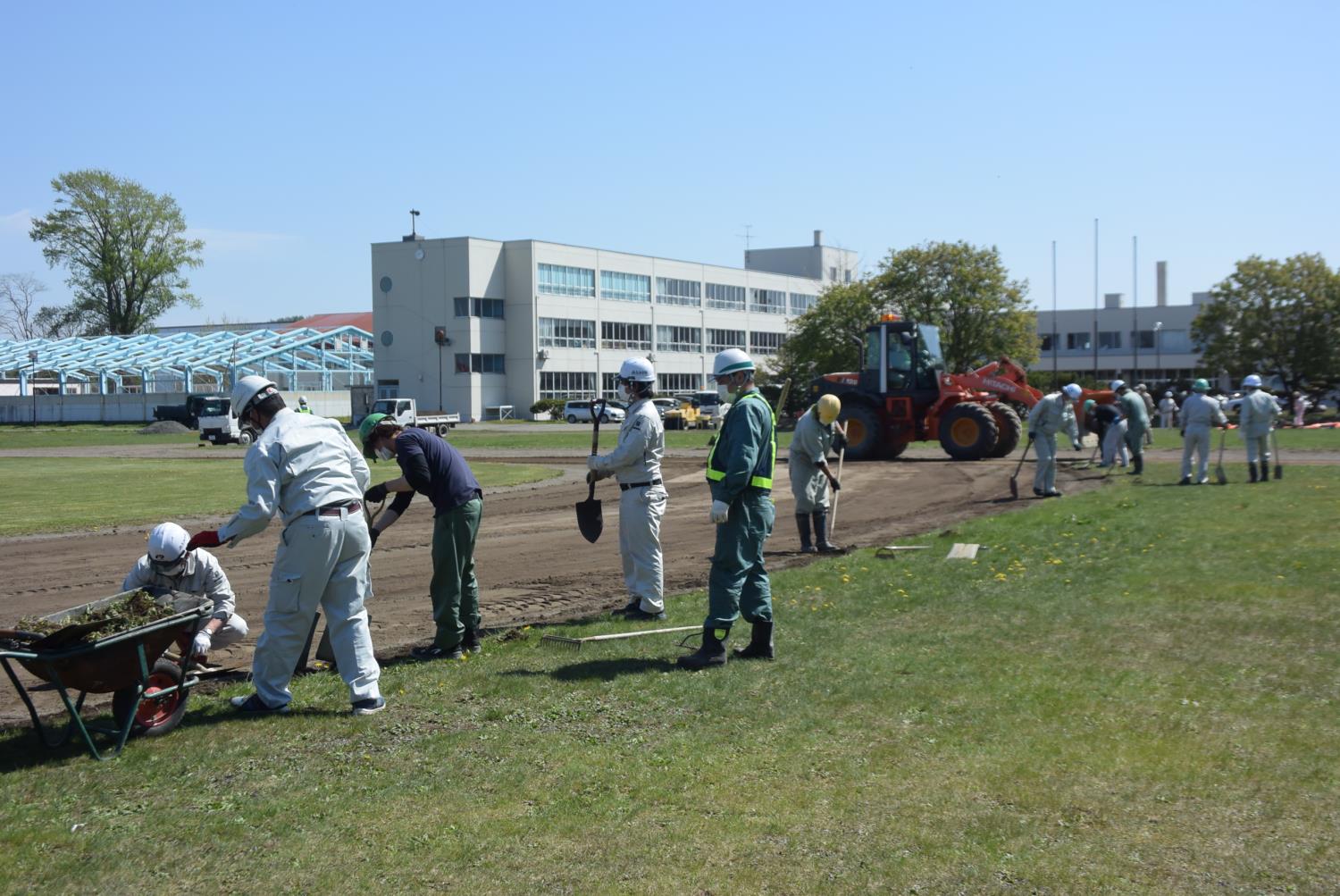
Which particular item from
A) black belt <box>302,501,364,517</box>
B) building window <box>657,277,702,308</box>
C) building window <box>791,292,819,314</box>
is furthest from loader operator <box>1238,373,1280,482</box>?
building window <box>791,292,819,314</box>

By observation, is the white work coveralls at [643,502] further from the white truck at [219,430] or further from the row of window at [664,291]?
the row of window at [664,291]

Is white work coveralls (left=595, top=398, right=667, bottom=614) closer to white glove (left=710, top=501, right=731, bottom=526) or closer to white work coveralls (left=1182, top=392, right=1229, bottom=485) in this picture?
white glove (left=710, top=501, right=731, bottom=526)

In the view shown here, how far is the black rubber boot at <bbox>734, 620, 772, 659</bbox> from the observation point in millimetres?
8312

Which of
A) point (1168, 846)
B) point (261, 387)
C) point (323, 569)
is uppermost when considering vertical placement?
point (261, 387)

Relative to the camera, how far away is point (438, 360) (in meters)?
76.8

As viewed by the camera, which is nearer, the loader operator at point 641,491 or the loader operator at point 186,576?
the loader operator at point 186,576

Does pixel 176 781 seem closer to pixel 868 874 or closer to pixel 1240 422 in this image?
pixel 868 874

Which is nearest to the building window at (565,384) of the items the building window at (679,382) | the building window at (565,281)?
the building window at (565,281)

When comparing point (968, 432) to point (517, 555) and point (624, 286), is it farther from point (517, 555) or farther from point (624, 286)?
point (624, 286)

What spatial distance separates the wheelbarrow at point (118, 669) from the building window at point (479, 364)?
70.9m

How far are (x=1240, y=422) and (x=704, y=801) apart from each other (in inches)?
752

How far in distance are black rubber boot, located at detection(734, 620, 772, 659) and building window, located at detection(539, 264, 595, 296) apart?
239 feet

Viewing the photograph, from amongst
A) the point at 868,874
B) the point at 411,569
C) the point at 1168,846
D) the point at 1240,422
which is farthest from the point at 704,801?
the point at 1240,422

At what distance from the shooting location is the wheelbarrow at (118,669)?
6.00 metres
